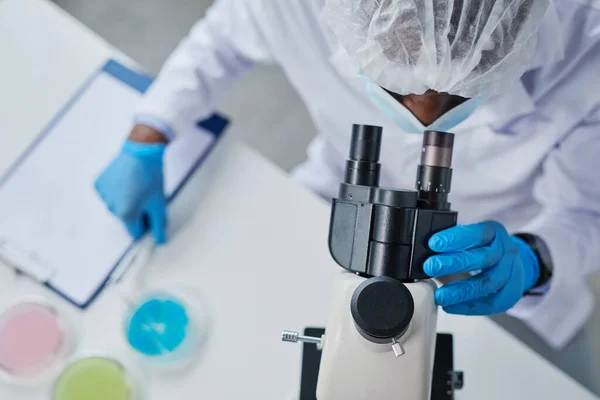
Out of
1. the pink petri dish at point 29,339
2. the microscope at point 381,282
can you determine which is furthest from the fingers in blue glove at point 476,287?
the pink petri dish at point 29,339

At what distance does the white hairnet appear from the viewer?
618 mm

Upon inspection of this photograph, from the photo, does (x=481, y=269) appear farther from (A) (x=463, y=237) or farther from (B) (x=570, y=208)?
(B) (x=570, y=208)

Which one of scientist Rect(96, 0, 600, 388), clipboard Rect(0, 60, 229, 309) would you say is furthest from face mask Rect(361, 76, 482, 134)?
clipboard Rect(0, 60, 229, 309)

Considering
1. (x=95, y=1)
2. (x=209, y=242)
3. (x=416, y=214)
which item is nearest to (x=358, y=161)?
(x=416, y=214)

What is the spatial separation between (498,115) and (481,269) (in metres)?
0.26

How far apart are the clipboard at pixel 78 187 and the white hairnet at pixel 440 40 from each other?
0.47 m

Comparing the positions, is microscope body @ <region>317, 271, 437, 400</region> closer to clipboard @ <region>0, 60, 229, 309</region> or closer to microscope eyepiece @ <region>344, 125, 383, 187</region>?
microscope eyepiece @ <region>344, 125, 383, 187</region>

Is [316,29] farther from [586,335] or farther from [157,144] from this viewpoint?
[586,335]

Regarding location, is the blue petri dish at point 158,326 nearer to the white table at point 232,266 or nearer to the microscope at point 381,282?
the white table at point 232,266

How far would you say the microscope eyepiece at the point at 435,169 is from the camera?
A: 680 millimetres

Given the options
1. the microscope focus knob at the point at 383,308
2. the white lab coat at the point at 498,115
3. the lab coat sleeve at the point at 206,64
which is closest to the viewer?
the microscope focus knob at the point at 383,308

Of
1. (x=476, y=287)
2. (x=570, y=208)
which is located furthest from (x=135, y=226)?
(x=570, y=208)

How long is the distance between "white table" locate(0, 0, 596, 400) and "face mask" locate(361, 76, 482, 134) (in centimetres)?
24

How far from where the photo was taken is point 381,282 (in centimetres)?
56
